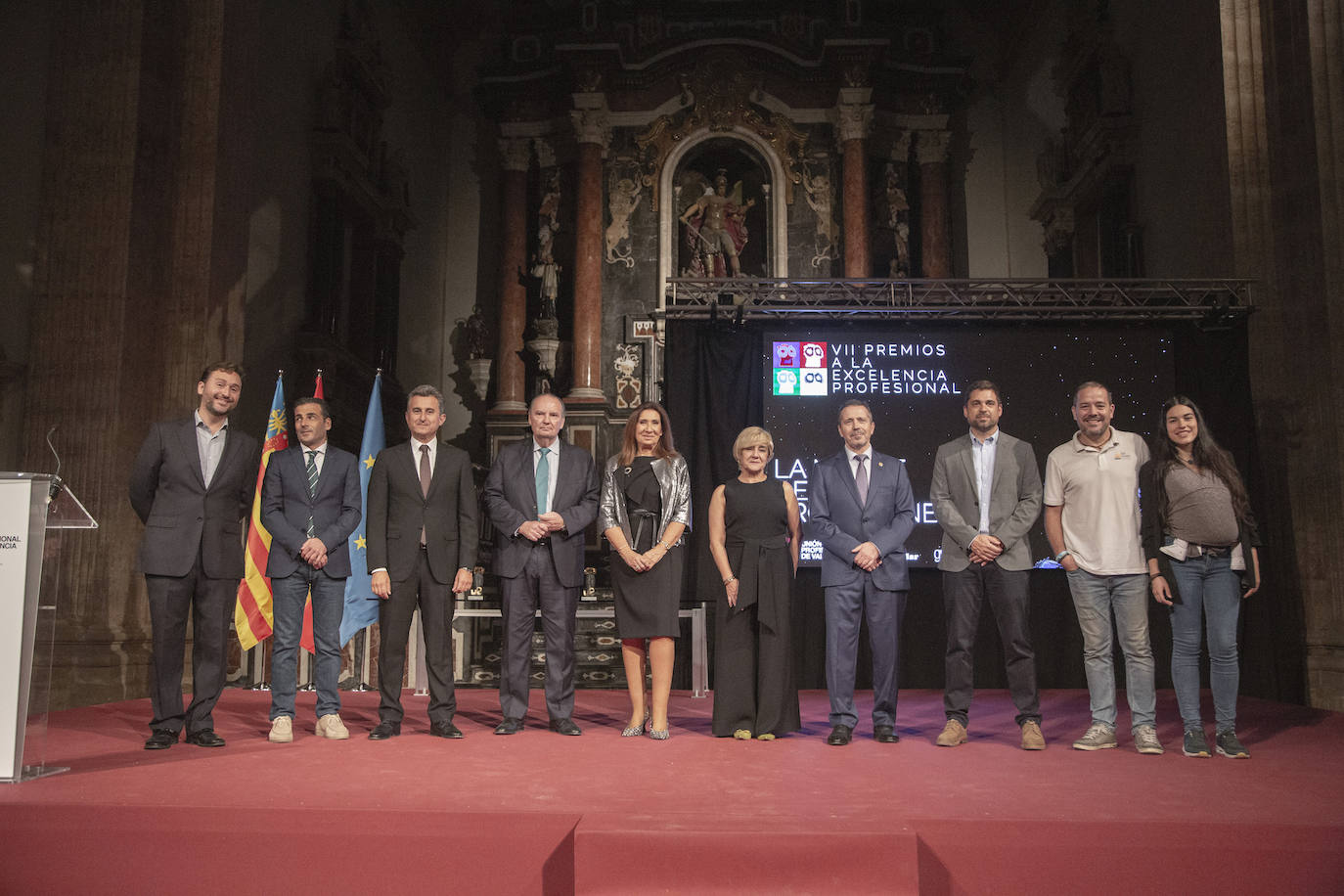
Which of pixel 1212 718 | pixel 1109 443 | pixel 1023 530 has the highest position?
pixel 1109 443

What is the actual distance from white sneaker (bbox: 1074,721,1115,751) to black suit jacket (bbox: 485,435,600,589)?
2356 mm

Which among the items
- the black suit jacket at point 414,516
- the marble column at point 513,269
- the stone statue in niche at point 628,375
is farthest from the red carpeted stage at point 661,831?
the marble column at point 513,269

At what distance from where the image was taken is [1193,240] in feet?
26.8

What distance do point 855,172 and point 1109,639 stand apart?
375 inches

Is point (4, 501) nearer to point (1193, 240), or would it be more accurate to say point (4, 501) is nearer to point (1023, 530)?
point (1023, 530)

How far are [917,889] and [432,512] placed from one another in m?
2.80

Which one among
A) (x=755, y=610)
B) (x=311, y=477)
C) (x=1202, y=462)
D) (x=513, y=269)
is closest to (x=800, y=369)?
(x=755, y=610)

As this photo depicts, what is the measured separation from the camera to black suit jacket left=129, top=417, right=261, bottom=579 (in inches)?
164

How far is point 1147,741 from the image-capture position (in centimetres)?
415

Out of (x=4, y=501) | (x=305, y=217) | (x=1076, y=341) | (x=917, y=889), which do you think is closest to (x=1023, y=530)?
(x=917, y=889)

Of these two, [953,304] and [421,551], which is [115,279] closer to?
[421,551]

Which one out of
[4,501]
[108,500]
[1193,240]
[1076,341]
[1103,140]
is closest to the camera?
[4,501]

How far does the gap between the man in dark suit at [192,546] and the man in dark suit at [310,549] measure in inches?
7.9

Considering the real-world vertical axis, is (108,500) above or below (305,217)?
below
